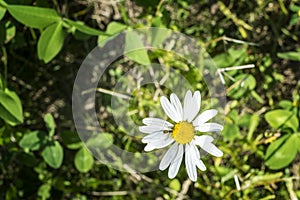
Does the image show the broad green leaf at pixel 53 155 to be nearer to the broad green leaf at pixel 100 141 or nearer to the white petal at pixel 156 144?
the broad green leaf at pixel 100 141

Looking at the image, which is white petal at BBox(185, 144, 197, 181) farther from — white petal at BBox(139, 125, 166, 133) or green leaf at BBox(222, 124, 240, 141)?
green leaf at BBox(222, 124, 240, 141)

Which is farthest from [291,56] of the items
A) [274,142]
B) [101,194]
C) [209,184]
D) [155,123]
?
[101,194]

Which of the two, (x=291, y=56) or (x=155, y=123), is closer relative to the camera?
(x=155, y=123)

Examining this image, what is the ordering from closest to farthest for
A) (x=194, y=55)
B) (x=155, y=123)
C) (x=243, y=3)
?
(x=155, y=123), (x=194, y=55), (x=243, y=3)

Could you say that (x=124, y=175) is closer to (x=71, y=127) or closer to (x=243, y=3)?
(x=71, y=127)

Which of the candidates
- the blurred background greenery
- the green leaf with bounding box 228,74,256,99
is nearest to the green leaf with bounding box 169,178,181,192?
the blurred background greenery

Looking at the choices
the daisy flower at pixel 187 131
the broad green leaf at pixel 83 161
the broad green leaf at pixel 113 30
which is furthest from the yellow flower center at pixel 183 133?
the broad green leaf at pixel 83 161

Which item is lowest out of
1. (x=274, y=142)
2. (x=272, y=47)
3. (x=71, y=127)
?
(x=71, y=127)
